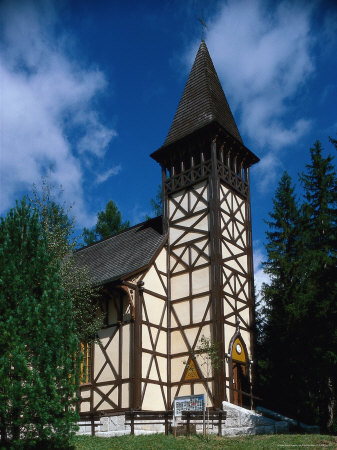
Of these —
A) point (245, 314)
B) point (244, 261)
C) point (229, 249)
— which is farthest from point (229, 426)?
point (244, 261)

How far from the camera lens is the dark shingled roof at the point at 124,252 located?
2209 centimetres

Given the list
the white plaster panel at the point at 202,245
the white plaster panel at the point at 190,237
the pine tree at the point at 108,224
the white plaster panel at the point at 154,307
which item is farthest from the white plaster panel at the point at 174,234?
the pine tree at the point at 108,224

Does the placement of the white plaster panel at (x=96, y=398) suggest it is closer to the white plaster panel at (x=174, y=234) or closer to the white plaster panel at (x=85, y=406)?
the white plaster panel at (x=85, y=406)

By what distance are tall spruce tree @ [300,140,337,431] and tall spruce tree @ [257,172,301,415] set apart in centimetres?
78

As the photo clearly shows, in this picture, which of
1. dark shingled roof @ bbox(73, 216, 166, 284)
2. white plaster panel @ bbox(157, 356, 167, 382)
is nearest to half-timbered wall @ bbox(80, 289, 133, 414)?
dark shingled roof @ bbox(73, 216, 166, 284)

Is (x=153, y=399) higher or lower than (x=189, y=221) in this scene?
lower

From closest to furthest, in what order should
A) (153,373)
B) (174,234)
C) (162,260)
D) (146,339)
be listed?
1. (153,373)
2. (146,339)
3. (162,260)
4. (174,234)

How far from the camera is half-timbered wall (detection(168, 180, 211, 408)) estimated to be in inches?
804

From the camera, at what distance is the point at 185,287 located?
21.8 m

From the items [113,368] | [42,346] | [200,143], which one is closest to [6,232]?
[42,346]

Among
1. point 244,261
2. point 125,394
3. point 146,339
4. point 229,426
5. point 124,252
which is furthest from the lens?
point 124,252

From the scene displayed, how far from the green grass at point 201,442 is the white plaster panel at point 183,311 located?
5922 millimetres

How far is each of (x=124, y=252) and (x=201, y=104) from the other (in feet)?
26.9

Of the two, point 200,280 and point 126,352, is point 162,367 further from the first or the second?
point 200,280
